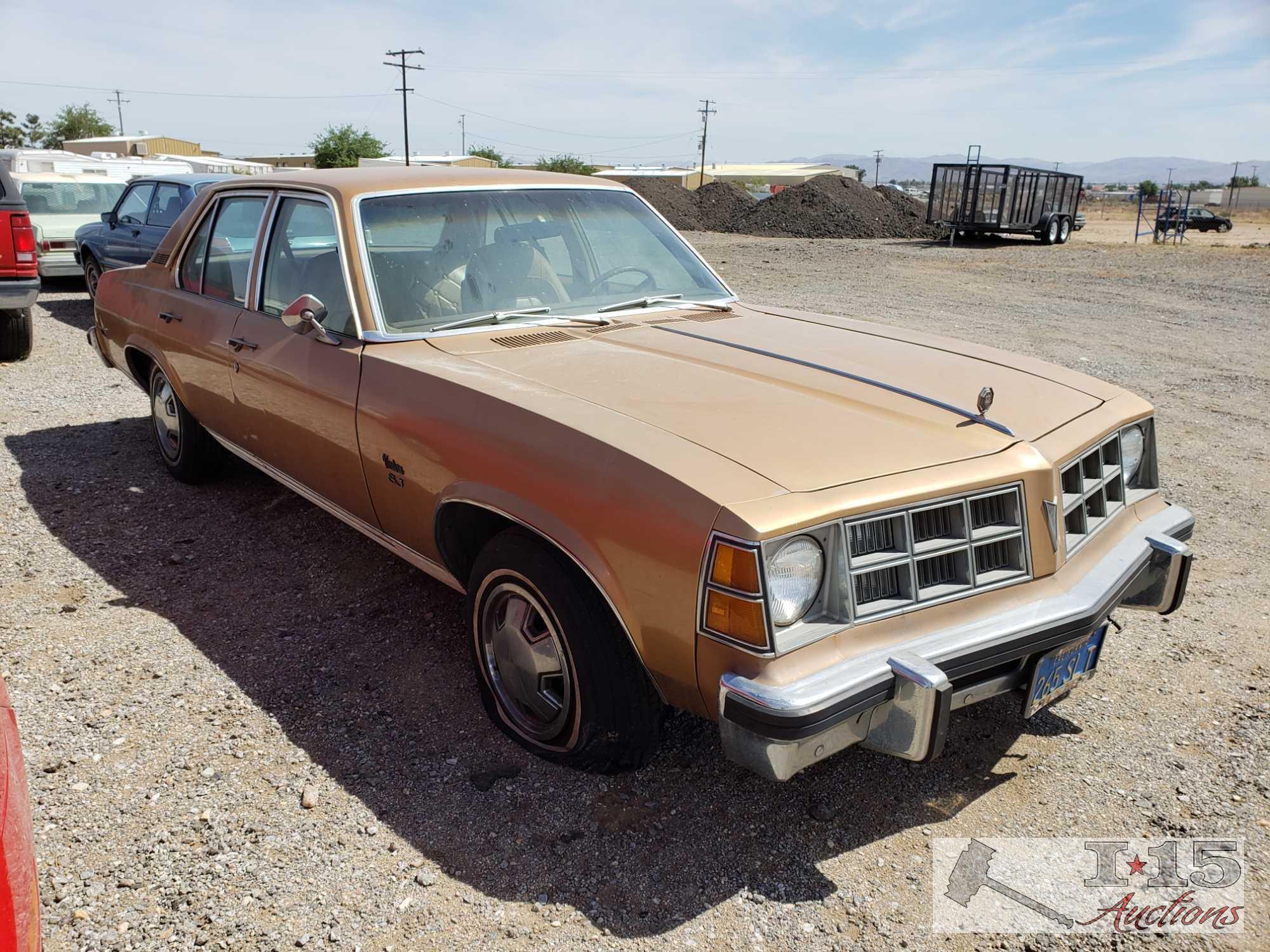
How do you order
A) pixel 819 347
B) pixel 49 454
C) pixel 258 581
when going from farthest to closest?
pixel 49 454
pixel 258 581
pixel 819 347

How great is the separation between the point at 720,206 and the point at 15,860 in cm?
3428

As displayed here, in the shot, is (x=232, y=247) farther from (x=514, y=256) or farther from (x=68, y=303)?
(x=68, y=303)

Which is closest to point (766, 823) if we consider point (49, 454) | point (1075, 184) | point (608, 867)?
point (608, 867)

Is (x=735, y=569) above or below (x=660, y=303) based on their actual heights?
below

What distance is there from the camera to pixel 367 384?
3258 millimetres

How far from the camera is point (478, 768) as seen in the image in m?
2.93

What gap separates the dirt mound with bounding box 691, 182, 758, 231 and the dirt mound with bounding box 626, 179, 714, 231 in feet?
0.54

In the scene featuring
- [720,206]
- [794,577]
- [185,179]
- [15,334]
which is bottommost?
[15,334]

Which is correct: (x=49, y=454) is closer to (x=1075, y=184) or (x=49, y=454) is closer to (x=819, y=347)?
(x=819, y=347)

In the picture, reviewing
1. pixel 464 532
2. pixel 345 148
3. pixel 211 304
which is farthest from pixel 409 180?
pixel 345 148

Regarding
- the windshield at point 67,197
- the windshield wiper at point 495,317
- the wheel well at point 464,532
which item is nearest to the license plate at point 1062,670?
the wheel well at point 464,532

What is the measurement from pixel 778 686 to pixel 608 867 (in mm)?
798

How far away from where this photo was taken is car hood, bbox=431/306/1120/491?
2473 millimetres

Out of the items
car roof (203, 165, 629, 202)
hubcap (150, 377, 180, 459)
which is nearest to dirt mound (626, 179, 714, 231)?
hubcap (150, 377, 180, 459)
